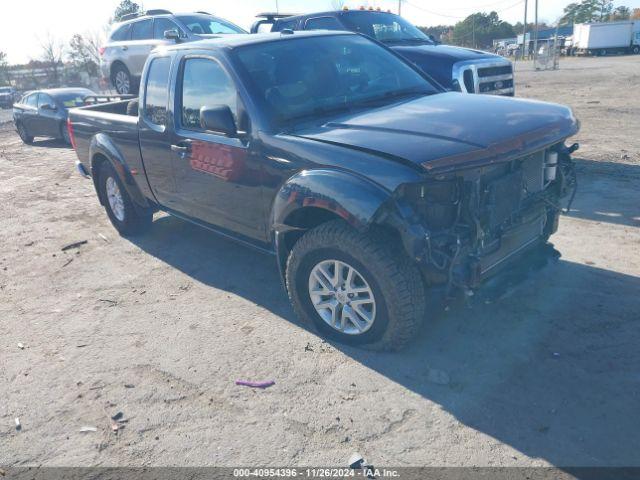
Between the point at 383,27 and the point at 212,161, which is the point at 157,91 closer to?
the point at 212,161

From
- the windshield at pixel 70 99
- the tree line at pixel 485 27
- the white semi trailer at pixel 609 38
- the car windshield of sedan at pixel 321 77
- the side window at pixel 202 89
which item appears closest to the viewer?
the car windshield of sedan at pixel 321 77

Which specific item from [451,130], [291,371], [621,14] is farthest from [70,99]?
[621,14]

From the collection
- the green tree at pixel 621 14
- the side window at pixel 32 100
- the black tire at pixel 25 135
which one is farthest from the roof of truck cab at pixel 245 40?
the green tree at pixel 621 14

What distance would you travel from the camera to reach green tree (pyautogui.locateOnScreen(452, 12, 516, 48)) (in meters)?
70.0

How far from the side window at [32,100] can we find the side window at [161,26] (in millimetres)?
5279

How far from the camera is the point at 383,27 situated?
8953mm

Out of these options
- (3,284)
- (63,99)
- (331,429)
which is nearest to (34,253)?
(3,284)

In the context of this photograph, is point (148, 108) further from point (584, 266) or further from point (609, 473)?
point (609, 473)

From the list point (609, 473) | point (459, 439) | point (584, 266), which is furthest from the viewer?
point (584, 266)

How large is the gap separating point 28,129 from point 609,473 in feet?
53.7

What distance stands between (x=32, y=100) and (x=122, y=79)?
401 cm

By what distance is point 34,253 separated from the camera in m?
6.29

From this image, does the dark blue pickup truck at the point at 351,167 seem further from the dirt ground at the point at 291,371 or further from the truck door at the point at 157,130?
the dirt ground at the point at 291,371

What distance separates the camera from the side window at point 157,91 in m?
4.91
